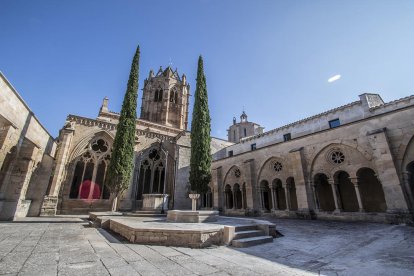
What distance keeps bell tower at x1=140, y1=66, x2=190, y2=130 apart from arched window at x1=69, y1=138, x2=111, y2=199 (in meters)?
16.5

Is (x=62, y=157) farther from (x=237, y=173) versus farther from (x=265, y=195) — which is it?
(x=265, y=195)

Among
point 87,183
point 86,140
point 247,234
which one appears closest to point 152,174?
point 87,183

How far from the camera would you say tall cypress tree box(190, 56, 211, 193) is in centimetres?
1434

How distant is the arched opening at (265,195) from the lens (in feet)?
57.1

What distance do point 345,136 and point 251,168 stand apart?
7.77m

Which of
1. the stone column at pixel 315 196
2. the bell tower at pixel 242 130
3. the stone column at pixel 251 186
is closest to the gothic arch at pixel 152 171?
the stone column at pixel 251 186

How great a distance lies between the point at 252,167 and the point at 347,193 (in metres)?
7.35

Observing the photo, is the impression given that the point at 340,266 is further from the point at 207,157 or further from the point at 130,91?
the point at 130,91

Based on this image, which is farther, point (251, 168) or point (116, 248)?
point (251, 168)

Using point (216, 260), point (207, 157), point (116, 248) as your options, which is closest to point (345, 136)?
point (207, 157)

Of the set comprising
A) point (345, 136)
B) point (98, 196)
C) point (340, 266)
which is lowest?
point (340, 266)

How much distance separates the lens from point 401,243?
590 centimetres

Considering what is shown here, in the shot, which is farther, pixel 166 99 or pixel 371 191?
pixel 166 99

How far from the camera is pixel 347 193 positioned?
47.6 ft
